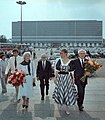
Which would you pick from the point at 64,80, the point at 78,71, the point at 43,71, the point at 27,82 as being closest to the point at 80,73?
the point at 78,71

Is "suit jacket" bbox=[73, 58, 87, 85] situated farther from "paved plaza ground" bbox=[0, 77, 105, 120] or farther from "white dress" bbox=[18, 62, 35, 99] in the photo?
"white dress" bbox=[18, 62, 35, 99]

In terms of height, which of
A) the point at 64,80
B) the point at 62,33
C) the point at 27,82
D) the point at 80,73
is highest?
the point at 62,33

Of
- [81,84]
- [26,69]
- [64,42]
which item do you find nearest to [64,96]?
[81,84]

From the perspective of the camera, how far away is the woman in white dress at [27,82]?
9.05m

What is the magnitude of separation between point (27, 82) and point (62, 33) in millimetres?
156675

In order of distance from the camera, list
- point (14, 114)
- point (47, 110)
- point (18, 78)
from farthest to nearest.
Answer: point (47, 110), point (18, 78), point (14, 114)

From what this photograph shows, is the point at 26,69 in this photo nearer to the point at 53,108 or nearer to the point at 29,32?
the point at 53,108

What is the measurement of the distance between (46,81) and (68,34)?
154 metres

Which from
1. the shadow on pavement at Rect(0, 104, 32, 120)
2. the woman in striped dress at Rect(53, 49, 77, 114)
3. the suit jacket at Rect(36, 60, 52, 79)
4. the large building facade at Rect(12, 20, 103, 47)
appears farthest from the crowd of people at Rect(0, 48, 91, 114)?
the large building facade at Rect(12, 20, 103, 47)

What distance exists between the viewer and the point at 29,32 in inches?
6594

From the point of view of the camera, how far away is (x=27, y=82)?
9.11 m

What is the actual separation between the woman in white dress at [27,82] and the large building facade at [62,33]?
153 m

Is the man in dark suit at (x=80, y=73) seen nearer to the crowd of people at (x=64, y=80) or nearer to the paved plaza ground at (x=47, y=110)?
the crowd of people at (x=64, y=80)

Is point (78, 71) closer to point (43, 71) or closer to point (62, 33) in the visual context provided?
point (43, 71)
